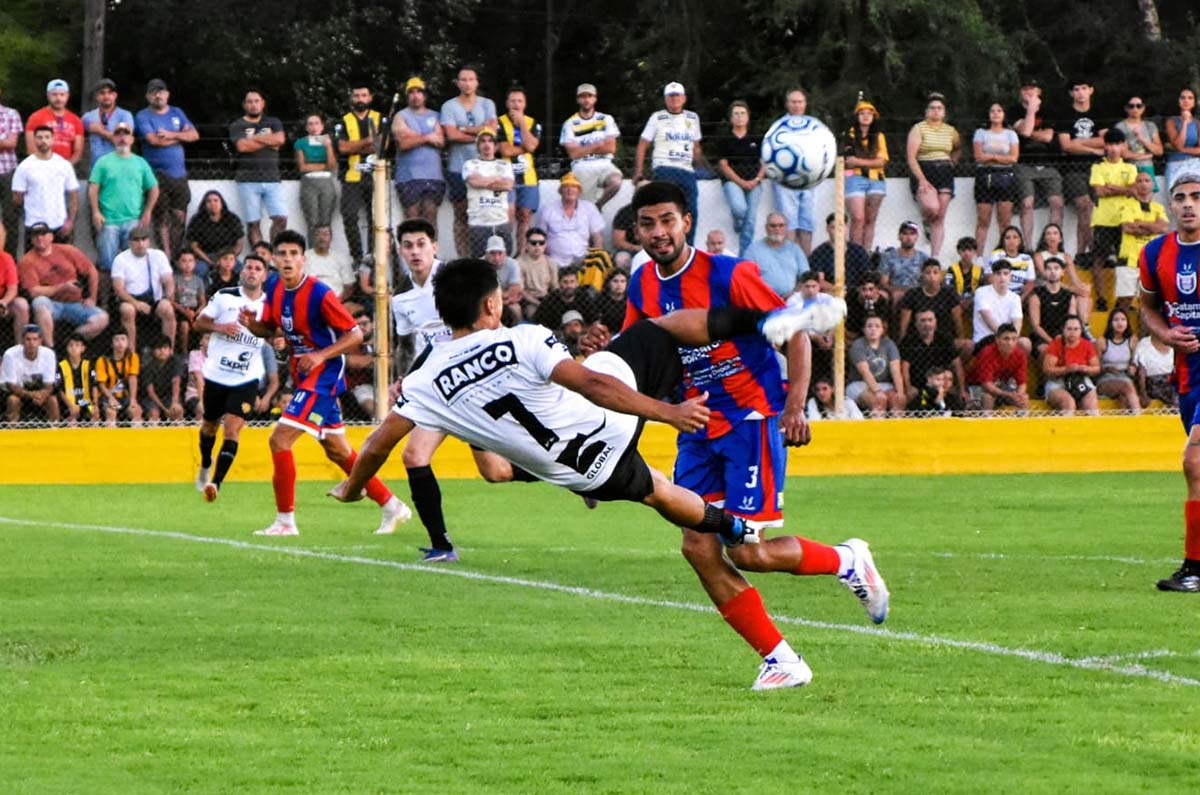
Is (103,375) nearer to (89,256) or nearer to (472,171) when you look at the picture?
(89,256)

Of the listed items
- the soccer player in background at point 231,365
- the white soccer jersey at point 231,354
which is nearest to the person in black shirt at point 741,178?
the soccer player in background at point 231,365

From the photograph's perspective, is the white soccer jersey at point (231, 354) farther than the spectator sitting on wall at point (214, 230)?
No

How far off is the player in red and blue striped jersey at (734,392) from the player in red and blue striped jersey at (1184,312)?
9.97ft

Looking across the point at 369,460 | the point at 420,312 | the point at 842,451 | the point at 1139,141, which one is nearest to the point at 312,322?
the point at 420,312

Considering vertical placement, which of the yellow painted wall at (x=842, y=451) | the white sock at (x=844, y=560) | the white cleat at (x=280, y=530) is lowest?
the yellow painted wall at (x=842, y=451)

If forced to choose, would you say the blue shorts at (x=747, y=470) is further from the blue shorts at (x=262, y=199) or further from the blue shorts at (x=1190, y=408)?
the blue shorts at (x=262, y=199)

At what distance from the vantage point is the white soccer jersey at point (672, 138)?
20.5m

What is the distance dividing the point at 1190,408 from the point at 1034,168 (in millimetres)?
11206

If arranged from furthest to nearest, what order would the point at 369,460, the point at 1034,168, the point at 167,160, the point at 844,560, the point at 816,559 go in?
the point at 1034,168
the point at 167,160
the point at 369,460
the point at 844,560
the point at 816,559

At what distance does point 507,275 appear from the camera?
19875 mm

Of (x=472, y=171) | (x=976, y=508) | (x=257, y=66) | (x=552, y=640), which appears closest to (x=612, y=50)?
(x=257, y=66)

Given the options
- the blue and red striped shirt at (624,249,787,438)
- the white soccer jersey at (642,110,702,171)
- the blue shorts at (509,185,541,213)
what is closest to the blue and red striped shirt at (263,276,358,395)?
the blue and red striped shirt at (624,249,787,438)

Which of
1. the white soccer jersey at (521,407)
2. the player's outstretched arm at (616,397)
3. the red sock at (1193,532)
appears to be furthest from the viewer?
the red sock at (1193,532)

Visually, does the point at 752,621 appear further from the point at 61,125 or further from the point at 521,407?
the point at 61,125
